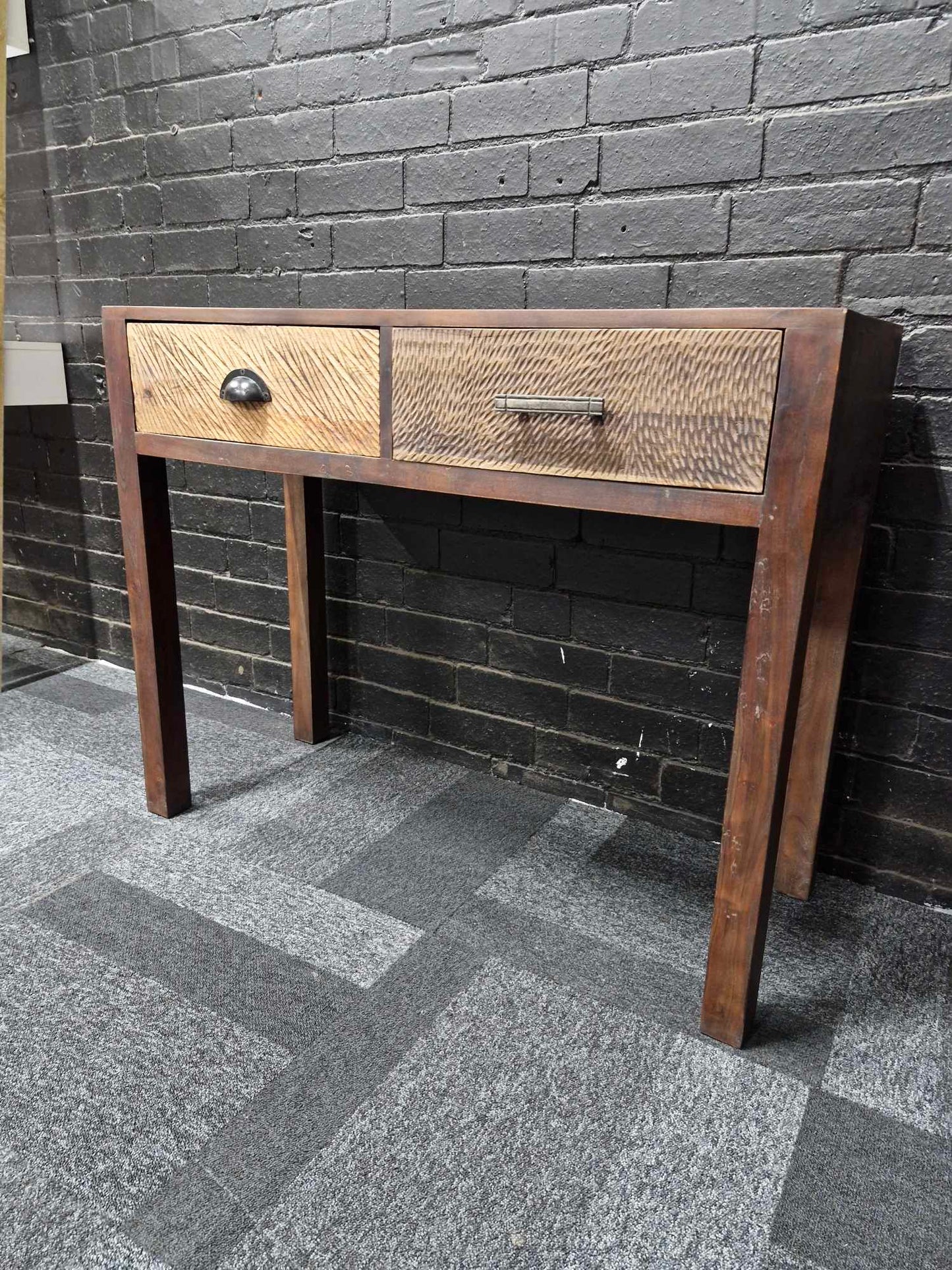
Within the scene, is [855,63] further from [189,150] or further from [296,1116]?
[296,1116]

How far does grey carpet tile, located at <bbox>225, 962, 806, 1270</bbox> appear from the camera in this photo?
2.53 feet

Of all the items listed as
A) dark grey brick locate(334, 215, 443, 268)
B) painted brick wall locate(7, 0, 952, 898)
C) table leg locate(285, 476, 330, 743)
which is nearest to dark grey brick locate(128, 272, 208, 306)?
painted brick wall locate(7, 0, 952, 898)

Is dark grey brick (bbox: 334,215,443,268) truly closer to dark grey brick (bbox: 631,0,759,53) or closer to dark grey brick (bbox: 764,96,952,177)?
dark grey brick (bbox: 631,0,759,53)

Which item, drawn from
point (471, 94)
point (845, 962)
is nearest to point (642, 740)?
point (845, 962)

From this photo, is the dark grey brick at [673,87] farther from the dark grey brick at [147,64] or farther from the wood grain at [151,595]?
the dark grey brick at [147,64]

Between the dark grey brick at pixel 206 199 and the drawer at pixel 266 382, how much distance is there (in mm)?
572

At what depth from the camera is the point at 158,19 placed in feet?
5.58

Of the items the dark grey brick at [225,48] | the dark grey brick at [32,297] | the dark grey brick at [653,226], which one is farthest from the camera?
the dark grey brick at [32,297]

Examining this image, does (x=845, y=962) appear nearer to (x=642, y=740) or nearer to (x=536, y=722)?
(x=642, y=740)

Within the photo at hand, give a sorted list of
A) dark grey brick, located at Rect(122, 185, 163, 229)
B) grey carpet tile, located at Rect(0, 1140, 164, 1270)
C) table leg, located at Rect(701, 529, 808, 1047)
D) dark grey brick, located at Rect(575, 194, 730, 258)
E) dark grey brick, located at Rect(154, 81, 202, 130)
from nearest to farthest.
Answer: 1. grey carpet tile, located at Rect(0, 1140, 164, 1270)
2. table leg, located at Rect(701, 529, 808, 1047)
3. dark grey brick, located at Rect(575, 194, 730, 258)
4. dark grey brick, located at Rect(154, 81, 202, 130)
5. dark grey brick, located at Rect(122, 185, 163, 229)

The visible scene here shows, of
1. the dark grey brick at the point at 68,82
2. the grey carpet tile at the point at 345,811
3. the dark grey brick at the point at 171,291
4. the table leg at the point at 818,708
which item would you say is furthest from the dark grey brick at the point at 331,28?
the grey carpet tile at the point at 345,811

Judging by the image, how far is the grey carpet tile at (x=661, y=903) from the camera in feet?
3.71

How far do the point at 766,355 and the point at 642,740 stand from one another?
30.6 inches

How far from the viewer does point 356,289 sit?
5.14 ft
